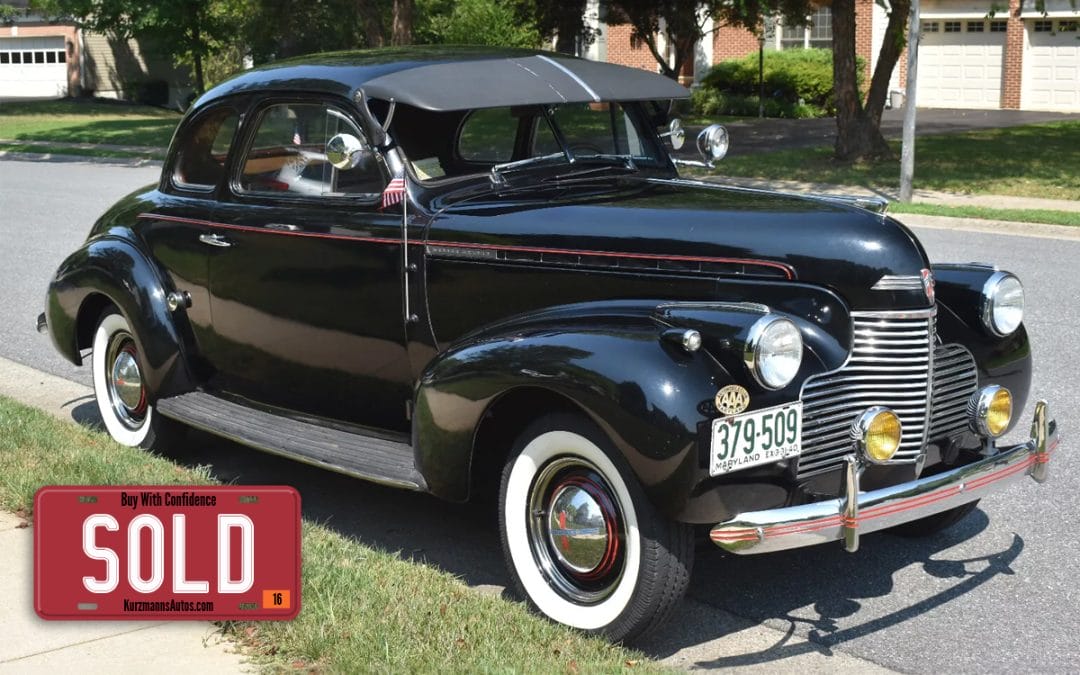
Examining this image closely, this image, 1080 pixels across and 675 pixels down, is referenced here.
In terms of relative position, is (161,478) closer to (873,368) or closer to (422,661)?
(422,661)

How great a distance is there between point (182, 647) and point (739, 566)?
2.10 m

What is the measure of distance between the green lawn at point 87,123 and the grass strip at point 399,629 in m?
24.8

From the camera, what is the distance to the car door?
17.6ft

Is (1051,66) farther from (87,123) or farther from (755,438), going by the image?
(755,438)

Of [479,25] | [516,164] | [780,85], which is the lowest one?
[516,164]

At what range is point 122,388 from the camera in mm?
6602

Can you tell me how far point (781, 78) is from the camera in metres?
35.8

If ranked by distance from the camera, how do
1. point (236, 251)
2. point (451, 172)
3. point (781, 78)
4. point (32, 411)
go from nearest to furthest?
1. point (451, 172)
2. point (236, 251)
3. point (32, 411)
4. point (781, 78)

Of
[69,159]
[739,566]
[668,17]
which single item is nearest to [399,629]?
[739,566]

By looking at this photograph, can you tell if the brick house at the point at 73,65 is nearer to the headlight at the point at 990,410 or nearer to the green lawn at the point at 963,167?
the green lawn at the point at 963,167

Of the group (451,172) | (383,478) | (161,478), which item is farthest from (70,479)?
(451,172)

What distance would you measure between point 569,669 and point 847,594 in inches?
53.7

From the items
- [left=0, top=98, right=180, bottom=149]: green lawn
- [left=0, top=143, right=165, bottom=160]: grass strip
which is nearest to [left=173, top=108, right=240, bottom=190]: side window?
[left=0, top=143, right=165, bottom=160]: grass strip

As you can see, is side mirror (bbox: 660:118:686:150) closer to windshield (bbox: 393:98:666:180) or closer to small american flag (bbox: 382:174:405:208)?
windshield (bbox: 393:98:666:180)
